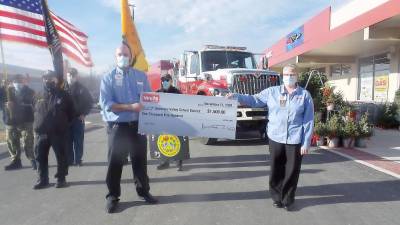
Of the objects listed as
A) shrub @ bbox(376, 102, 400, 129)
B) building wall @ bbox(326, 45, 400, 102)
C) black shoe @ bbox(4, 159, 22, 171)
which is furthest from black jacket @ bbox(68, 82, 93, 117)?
building wall @ bbox(326, 45, 400, 102)

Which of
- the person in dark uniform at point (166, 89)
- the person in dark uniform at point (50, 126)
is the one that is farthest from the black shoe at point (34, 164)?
the person in dark uniform at point (166, 89)

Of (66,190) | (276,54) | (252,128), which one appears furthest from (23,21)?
(276,54)

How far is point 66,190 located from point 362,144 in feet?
23.4

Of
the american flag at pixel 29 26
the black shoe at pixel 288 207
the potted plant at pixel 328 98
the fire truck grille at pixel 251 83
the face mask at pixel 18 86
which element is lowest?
the black shoe at pixel 288 207

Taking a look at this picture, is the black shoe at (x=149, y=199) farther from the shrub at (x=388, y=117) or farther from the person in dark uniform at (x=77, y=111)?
the shrub at (x=388, y=117)

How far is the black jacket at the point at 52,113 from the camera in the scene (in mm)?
5434

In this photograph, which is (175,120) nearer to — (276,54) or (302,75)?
(302,75)

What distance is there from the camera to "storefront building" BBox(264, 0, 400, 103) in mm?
12483

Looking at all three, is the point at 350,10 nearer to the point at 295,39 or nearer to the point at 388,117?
the point at 388,117

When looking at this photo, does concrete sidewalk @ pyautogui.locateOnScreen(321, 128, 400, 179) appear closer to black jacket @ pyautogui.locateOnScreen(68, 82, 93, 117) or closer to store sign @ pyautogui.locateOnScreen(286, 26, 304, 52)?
black jacket @ pyautogui.locateOnScreen(68, 82, 93, 117)

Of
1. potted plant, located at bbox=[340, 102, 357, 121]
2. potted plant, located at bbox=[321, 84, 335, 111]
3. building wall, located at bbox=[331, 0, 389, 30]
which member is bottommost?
potted plant, located at bbox=[340, 102, 357, 121]

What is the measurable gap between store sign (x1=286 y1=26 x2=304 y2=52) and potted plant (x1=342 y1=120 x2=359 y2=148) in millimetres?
13586

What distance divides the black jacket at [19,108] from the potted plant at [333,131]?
689cm

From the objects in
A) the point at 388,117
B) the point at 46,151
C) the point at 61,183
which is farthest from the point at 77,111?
the point at 388,117
